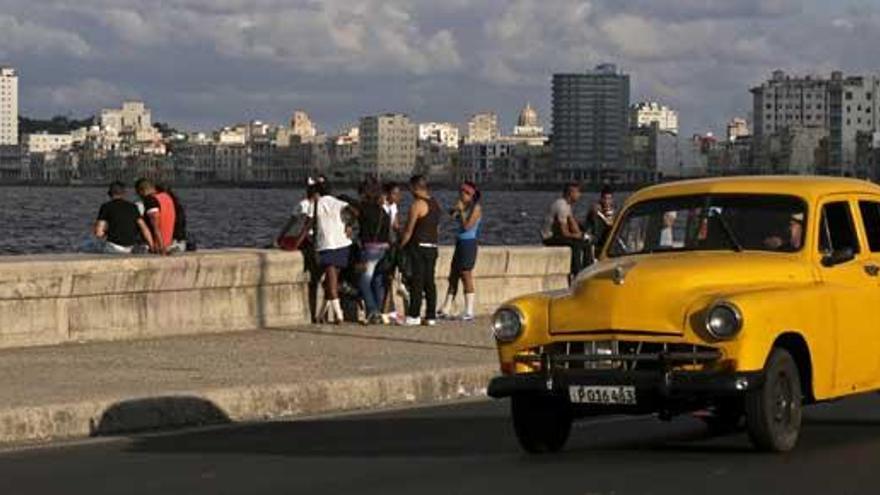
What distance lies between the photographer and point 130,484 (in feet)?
37.8

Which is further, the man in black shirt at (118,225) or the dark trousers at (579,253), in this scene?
the dark trousers at (579,253)

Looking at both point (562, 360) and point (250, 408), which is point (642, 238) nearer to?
point (562, 360)

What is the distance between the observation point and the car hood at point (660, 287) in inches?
471

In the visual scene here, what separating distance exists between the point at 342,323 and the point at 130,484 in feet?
35.8

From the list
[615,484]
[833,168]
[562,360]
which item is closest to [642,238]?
[562,360]

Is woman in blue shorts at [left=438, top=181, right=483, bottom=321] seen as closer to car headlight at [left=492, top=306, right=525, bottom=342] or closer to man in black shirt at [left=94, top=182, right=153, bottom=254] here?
man in black shirt at [left=94, top=182, right=153, bottom=254]

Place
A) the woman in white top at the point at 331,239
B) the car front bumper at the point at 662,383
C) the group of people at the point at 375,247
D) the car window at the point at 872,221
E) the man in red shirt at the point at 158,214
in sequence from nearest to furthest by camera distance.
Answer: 1. the car front bumper at the point at 662,383
2. the car window at the point at 872,221
3. the woman in white top at the point at 331,239
4. the group of people at the point at 375,247
5. the man in red shirt at the point at 158,214

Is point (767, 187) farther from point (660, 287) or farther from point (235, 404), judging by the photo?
point (235, 404)

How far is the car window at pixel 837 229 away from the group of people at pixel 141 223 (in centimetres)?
1046

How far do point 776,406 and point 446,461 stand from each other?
2.19 m

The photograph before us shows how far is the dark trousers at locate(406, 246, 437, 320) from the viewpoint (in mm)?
22297

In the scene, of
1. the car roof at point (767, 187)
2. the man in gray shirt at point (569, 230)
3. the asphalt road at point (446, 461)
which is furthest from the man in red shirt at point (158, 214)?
the car roof at point (767, 187)

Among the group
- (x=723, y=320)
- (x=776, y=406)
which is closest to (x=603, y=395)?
(x=723, y=320)

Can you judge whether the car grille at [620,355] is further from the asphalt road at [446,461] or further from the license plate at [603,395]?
the asphalt road at [446,461]
